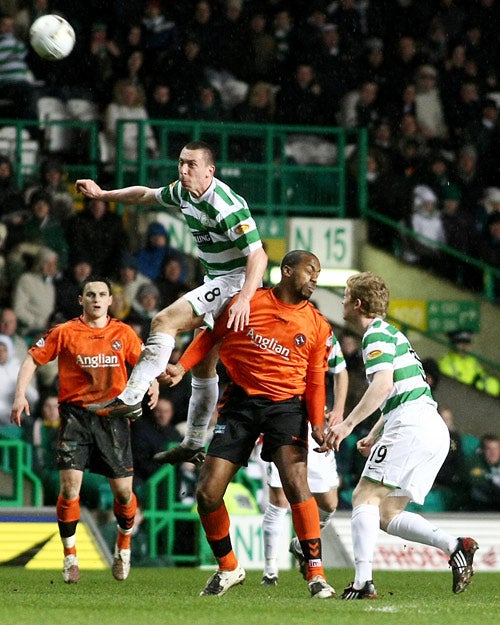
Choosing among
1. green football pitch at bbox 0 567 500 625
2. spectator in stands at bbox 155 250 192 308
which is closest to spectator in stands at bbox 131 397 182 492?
spectator in stands at bbox 155 250 192 308

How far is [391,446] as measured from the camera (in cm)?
860

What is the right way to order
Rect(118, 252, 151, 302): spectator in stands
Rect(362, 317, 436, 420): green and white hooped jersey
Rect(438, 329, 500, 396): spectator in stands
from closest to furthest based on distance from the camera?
Rect(362, 317, 436, 420): green and white hooped jersey < Rect(118, 252, 151, 302): spectator in stands < Rect(438, 329, 500, 396): spectator in stands

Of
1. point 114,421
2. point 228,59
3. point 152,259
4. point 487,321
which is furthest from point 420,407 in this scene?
point 228,59

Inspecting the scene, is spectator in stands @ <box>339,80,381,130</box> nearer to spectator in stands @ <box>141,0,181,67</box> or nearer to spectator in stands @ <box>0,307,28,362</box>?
spectator in stands @ <box>141,0,181,67</box>

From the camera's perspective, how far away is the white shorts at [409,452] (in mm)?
8531

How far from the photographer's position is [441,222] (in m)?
17.3

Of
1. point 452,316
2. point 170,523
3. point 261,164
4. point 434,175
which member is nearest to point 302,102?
Answer: point 261,164

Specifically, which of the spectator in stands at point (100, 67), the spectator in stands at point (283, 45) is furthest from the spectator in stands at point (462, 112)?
the spectator in stands at point (100, 67)

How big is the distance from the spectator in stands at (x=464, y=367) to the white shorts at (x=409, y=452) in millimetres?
7297

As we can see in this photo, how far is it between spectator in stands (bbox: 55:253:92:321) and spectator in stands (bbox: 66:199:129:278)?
37 cm

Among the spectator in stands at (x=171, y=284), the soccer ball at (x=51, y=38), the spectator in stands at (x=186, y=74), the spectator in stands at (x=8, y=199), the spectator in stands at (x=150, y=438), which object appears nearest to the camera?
the soccer ball at (x=51, y=38)

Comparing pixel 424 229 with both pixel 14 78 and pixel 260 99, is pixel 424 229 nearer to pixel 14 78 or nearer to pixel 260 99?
pixel 260 99

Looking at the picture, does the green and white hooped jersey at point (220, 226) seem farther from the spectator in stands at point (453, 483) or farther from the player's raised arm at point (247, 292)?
the spectator in stands at point (453, 483)

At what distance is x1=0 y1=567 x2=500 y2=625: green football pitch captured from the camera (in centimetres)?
715
